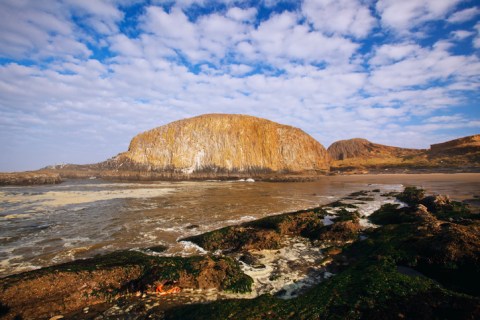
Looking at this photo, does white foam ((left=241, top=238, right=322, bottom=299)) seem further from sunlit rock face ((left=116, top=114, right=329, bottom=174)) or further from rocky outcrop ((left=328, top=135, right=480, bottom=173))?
rocky outcrop ((left=328, top=135, right=480, bottom=173))

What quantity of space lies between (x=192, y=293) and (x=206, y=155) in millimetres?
51040

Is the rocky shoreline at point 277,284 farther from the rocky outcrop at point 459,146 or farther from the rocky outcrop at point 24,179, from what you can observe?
the rocky outcrop at point 459,146

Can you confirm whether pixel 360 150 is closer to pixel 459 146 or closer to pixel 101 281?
pixel 459 146

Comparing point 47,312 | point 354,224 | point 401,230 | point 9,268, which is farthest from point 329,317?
point 9,268

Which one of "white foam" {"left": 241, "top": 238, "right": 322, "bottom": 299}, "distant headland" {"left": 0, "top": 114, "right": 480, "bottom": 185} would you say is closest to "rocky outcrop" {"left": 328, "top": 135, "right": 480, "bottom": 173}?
"distant headland" {"left": 0, "top": 114, "right": 480, "bottom": 185}

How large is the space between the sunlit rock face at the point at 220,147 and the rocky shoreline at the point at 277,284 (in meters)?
47.8

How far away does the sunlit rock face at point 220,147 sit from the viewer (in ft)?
182

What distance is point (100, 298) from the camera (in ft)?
17.9

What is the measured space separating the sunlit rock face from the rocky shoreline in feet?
157

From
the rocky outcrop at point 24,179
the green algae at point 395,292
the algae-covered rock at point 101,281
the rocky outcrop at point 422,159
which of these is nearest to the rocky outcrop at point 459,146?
the rocky outcrop at point 422,159

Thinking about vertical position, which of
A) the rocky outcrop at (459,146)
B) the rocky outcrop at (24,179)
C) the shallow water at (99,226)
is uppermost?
the rocky outcrop at (459,146)

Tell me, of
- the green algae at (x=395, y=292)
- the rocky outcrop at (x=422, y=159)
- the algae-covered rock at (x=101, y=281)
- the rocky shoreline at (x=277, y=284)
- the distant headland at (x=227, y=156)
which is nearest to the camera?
the green algae at (x=395, y=292)

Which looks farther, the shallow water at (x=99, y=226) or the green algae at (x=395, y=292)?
the shallow water at (x=99, y=226)

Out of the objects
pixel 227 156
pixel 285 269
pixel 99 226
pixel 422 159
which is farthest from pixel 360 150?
pixel 285 269
